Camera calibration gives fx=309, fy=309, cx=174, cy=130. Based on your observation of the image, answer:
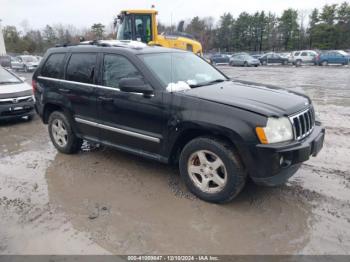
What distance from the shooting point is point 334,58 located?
97.1 feet

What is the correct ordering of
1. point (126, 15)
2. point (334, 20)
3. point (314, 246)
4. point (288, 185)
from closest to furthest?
point (314, 246)
point (288, 185)
point (126, 15)
point (334, 20)

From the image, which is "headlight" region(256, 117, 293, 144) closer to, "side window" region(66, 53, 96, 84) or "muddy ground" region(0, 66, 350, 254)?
"muddy ground" region(0, 66, 350, 254)

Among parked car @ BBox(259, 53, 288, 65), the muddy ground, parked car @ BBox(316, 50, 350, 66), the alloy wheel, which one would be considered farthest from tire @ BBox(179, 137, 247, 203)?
parked car @ BBox(259, 53, 288, 65)

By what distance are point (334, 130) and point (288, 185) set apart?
3212 millimetres

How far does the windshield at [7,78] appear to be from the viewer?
330 inches

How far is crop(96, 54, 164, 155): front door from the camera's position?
13.3ft

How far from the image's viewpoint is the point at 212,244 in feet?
9.98

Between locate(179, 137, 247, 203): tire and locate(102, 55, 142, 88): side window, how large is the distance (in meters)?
1.33

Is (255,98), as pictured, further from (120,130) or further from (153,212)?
(120,130)

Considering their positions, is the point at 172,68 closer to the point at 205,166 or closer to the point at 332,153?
the point at 205,166

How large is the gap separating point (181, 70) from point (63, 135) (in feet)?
8.37

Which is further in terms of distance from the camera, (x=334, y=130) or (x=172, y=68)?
(x=334, y=130)

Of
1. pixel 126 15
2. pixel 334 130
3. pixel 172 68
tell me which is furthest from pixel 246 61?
pixel 172 68

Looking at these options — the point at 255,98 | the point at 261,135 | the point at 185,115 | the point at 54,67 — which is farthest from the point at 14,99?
the point at 261,135
